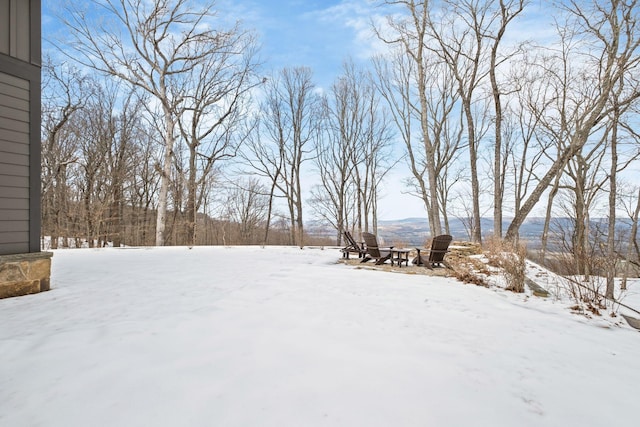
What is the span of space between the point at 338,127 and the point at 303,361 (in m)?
17.9

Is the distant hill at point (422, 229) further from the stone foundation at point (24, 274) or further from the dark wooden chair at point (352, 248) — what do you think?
the stone foundation at point (24, 274)

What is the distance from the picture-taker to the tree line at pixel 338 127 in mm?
10062

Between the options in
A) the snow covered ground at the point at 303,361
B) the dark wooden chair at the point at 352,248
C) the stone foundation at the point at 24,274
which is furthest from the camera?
the dark wooden chair at the point at 352,248

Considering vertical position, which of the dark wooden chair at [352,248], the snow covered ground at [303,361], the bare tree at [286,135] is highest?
the bare tree at [286,135]

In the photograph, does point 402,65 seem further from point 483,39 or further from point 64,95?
point 64,95

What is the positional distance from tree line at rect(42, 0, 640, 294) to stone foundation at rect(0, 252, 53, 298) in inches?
278

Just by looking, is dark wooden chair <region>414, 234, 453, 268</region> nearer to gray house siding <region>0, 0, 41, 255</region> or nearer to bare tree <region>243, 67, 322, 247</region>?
gray house siding <region>0, 0, 41, 255</region>

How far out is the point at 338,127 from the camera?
18875 millimetres

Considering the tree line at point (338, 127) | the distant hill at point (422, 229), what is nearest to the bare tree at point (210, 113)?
the tree line at point (338, 127)

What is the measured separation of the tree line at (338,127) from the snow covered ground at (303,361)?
8.60 ft

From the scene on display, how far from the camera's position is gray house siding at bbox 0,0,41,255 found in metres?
3.54

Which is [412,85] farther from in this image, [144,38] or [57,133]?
[57,133]

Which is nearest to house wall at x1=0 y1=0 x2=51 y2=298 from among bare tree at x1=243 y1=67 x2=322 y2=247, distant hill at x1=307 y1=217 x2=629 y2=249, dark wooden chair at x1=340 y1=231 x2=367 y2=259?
dark wooden chair at x1=340 y1=231 x2=367 y2=259

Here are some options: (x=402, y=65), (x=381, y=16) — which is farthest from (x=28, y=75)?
(x=402, y=65)
